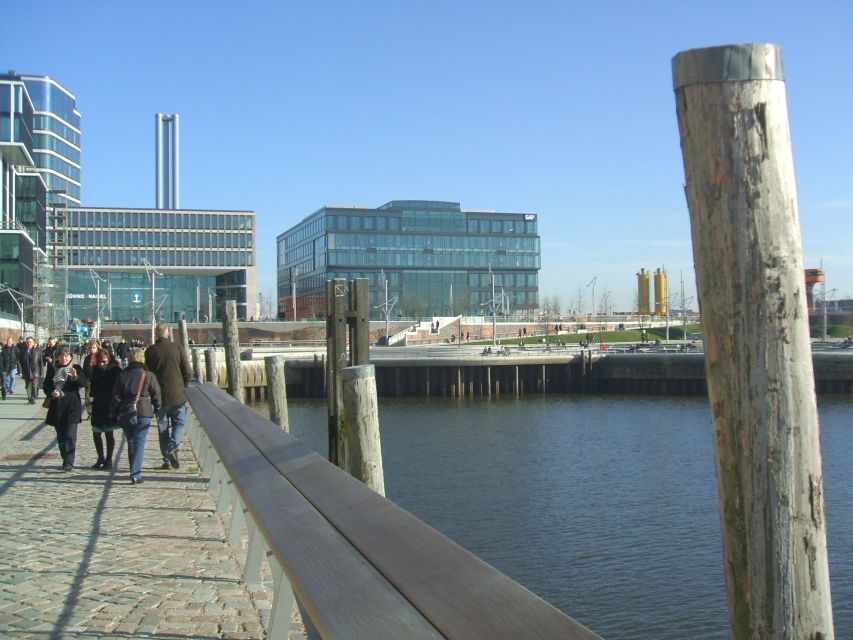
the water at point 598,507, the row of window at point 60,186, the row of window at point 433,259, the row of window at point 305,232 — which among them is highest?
the row of window at point 60,186

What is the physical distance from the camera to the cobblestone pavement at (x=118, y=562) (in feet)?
17.9

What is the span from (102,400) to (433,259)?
10596cm

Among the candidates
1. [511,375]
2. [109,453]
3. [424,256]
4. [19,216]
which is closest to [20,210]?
[19,216]

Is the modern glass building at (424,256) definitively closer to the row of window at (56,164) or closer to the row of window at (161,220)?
the row of window at (161,220)

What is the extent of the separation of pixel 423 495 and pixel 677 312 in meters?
116

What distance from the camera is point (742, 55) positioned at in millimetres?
2203

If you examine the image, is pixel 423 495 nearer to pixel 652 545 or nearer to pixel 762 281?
pixel 652 545

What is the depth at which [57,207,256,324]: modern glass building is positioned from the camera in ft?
348

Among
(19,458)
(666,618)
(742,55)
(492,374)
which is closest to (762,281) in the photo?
(742,55)

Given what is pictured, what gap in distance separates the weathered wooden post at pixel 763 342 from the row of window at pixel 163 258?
109123 millimetres

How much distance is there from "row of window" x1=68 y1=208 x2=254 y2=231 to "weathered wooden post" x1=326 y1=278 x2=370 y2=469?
329 ft

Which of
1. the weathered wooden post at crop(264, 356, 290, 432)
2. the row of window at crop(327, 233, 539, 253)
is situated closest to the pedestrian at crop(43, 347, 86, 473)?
the weathered wooden post at crop(264, 356, 290, 432)

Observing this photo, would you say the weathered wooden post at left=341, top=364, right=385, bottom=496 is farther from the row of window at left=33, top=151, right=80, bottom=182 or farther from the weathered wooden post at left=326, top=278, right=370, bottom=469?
the row of window at left=33, top=151, right=80, bottom=182

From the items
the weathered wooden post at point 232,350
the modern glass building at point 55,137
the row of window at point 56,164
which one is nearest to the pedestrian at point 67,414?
the weathered wooden post at point 232,350
